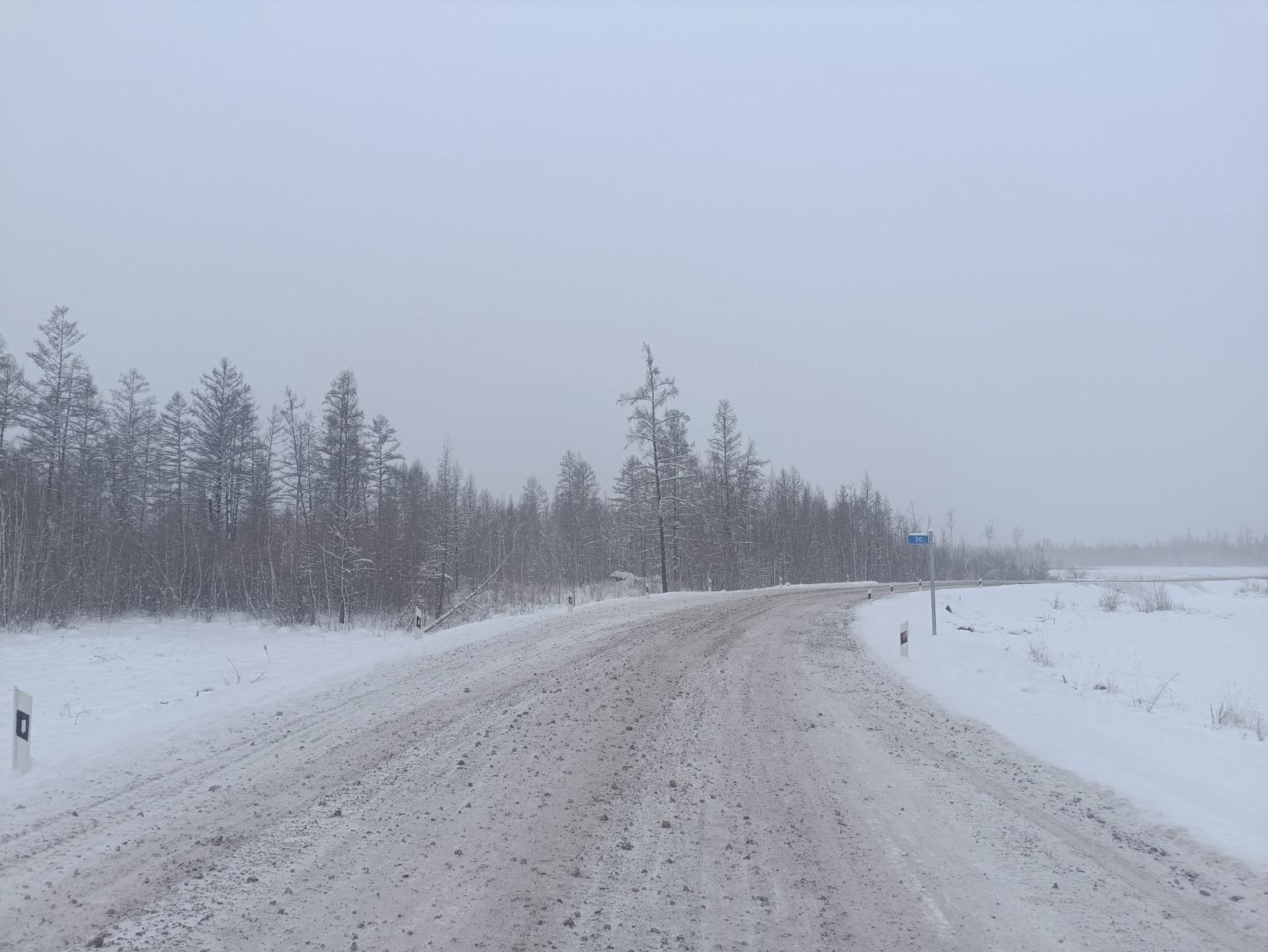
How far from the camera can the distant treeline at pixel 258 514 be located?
27844 millimetres

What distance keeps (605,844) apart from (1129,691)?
1257 centimetres

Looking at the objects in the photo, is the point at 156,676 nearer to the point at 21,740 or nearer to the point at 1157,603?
the point at 21,740

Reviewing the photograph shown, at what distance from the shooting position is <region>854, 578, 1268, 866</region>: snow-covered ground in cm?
649

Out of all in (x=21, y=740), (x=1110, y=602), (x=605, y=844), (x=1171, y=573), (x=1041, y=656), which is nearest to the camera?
(x=605, y=844)

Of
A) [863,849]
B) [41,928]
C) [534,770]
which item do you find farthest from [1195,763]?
[41,928]

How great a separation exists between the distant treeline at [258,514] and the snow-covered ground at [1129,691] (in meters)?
11.6

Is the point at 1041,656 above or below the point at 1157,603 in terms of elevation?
above

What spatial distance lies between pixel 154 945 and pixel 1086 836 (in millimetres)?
6381

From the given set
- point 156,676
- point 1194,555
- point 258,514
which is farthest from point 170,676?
point 1194,555

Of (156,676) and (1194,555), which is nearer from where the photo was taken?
(156,676)

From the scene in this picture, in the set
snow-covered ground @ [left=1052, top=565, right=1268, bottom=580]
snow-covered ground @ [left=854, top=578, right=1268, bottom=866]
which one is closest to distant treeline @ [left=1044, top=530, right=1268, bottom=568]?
snow-covered ground @ [left=1052, top=565, right=1268, bottom=580]

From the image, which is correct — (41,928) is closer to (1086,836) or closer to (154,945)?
(154,945)

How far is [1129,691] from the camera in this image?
43.1 feet

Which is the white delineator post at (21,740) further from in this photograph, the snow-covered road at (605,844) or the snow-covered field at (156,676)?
the snow-covered road at (605,844)
